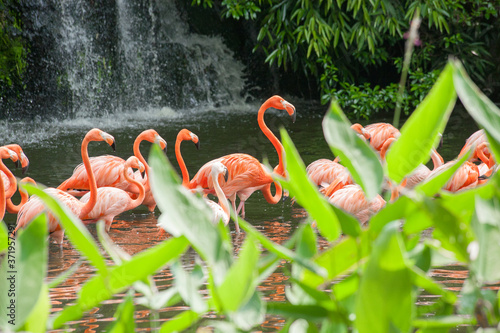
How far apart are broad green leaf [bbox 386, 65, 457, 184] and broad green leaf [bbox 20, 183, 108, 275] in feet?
1.01

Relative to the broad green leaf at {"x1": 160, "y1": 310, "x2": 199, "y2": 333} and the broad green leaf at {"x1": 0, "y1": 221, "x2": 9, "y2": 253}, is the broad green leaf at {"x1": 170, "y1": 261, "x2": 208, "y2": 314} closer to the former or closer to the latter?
the broad green leaf at {"x1": 160, "y1": 310, "x2": 199, "y2": 333}

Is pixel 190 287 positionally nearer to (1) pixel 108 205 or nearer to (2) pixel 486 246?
(2) pixel 486 246

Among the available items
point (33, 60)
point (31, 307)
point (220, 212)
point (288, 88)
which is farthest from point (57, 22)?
point (31, 307)

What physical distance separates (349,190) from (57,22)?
688cm

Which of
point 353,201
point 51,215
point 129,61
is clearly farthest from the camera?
point 129,61

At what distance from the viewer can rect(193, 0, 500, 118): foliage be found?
7.89 meters

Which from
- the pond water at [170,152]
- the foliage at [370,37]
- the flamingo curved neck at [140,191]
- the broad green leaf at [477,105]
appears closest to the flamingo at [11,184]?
the pond water at [170,152]

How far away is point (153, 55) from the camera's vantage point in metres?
10.3

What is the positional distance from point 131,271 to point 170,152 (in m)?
6.25

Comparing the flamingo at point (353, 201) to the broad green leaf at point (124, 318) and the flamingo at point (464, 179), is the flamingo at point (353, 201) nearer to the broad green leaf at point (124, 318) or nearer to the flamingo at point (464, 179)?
the flamingo at point (464, 179)

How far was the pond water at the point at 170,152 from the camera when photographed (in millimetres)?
2906

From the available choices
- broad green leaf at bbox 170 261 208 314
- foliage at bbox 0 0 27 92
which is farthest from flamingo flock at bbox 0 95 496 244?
foliage at bbox 0 0 27 92

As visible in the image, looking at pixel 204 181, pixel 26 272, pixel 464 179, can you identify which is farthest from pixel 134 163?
pixel 26 272

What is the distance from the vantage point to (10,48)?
349 inches
